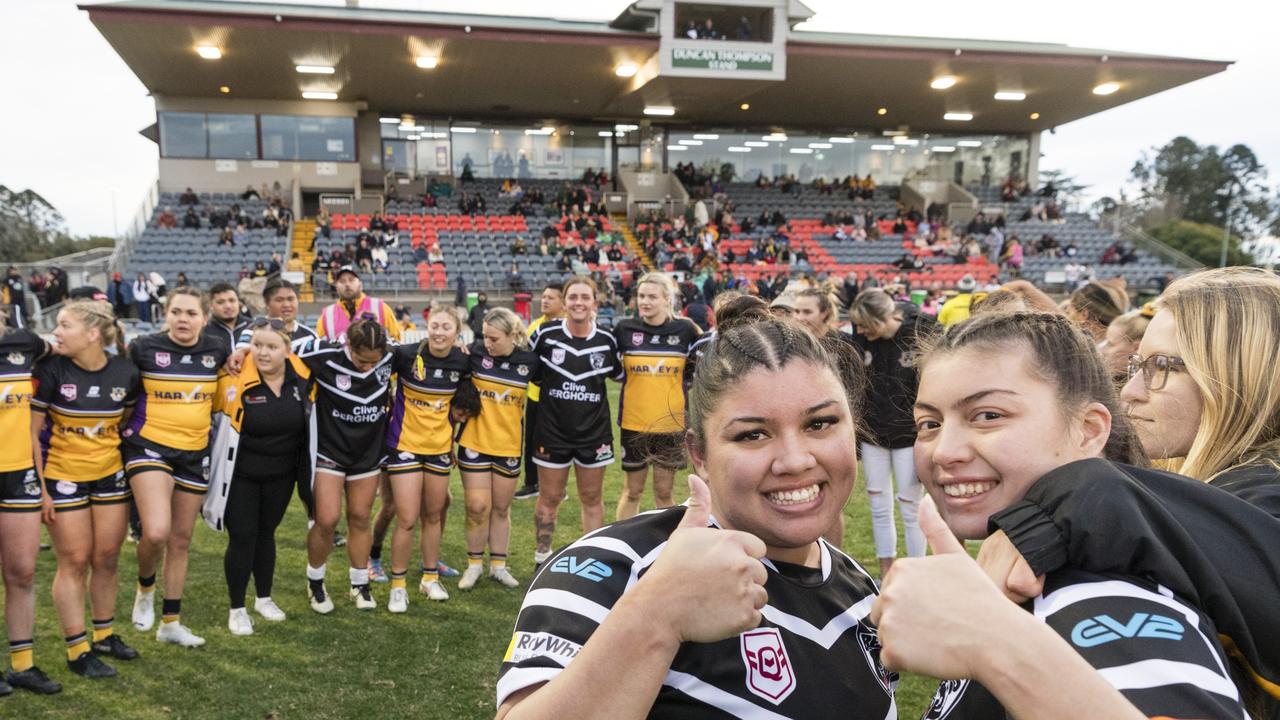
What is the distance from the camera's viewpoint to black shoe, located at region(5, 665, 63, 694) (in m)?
4.05

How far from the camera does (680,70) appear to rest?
21.1 m

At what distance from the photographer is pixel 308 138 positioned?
2552 centimetres

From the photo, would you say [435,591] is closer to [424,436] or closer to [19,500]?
[424,436]

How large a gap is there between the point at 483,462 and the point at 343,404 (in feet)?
3.36

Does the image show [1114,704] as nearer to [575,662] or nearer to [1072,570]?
[1072,570]

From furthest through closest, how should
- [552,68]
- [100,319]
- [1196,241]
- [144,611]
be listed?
1. [1196,241]
2. [552,68]
3. [144,611]
4. [100,319]

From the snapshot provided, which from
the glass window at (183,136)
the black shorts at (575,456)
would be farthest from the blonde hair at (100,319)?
the glass window at (183,136)

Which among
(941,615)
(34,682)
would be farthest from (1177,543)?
(34,682)

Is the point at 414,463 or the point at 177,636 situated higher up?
the point at 414,463

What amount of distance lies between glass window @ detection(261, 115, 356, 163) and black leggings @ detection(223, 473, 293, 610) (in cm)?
2336

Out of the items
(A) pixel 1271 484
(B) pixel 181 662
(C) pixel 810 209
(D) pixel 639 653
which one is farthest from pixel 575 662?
(C) pixel 810 209

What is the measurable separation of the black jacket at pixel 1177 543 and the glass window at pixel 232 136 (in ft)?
91.3

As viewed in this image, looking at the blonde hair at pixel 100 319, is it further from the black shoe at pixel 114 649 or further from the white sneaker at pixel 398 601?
the white sneaker at pixel 398 601

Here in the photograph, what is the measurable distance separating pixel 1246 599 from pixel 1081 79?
27200mm
